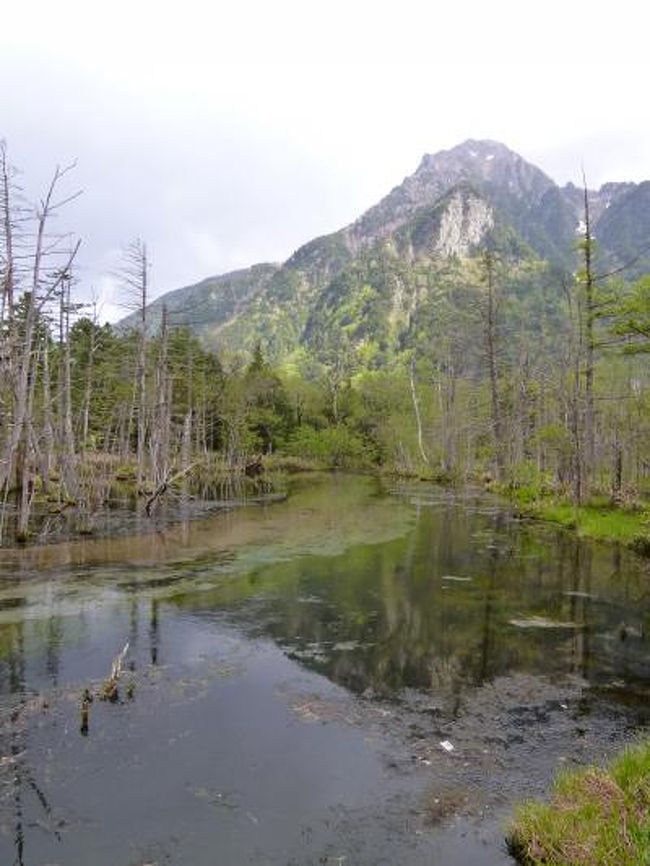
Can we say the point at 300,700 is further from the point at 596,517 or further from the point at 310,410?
the point at 310,410

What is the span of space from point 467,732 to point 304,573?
11.5 metres

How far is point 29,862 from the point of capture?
728cm

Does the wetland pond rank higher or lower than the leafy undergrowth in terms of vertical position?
lower

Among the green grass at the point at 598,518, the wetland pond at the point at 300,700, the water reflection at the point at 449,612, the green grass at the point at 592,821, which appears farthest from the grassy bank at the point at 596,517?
the green grass at the point at 592,821

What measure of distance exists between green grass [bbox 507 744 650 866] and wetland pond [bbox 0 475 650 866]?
44 cm

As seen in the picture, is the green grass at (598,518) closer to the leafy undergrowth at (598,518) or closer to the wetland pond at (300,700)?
the leafy undergrowth at (598,518)

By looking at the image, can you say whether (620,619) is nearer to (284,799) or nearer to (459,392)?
(284,799)

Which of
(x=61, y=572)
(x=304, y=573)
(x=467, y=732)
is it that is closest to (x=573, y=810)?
(x=467, y=732)

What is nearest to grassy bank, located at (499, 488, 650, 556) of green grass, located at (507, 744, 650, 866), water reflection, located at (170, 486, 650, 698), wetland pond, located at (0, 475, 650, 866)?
water reflection, located at (170, 486, 650, 698)

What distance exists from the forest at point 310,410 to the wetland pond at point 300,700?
7310 millimetres

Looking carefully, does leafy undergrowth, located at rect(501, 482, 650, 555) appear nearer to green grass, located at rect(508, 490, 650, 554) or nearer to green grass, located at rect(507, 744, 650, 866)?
green grass, located at rect(508, 490, 650, 554)

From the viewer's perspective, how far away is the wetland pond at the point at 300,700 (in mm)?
8008

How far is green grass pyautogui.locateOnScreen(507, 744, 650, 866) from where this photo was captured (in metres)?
6.42

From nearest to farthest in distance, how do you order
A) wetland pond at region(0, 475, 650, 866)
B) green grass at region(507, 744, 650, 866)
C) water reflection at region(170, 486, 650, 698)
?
green grass at region(507, 744, 650, 866)
wetland pond at region(0, 475, 650, 866)
water reflection at region(170, 486, 650, 698)
